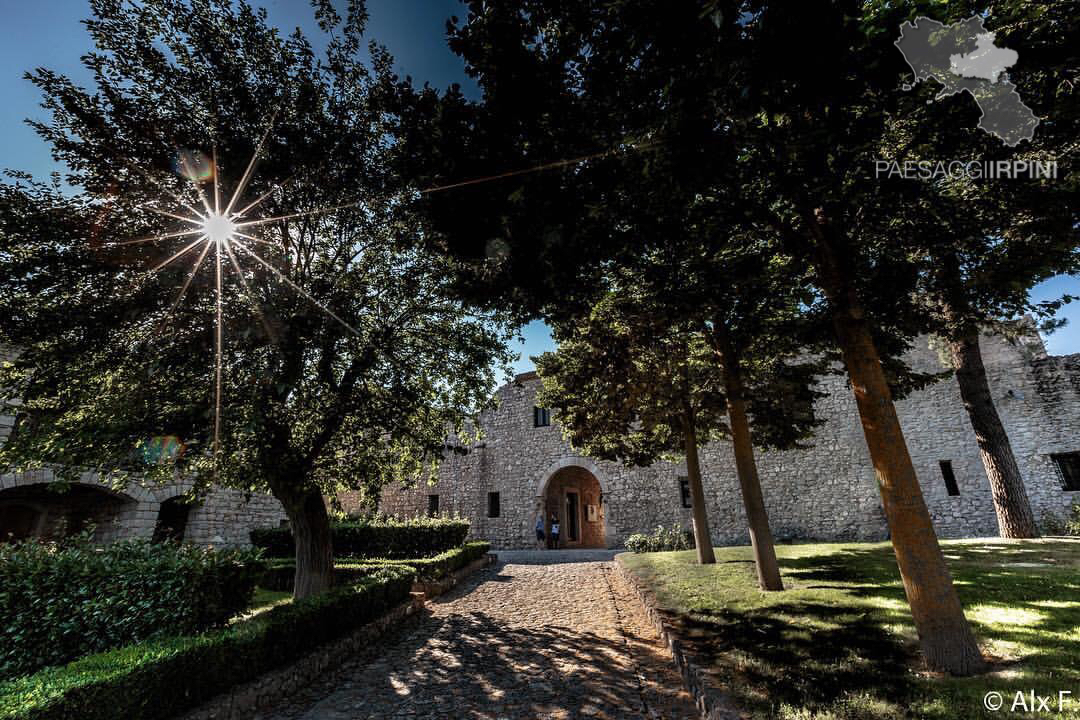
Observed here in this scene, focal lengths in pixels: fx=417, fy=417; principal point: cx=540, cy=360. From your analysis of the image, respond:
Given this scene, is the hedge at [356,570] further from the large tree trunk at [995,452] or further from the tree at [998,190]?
the large tree trunk at [995,452]

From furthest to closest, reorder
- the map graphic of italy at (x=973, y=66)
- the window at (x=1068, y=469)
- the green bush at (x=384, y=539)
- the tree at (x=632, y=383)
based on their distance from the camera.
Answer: the green bush at (x=384, y=539)
the window at (x=1068, y=469)
the tree at (x=632, y=383)
the map graphic of italy at (x=973, y=66)

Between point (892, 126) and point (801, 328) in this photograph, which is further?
point (801, 328)

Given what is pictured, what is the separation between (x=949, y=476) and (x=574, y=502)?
49.9 ft

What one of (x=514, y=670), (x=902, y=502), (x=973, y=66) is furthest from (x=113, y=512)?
(x=973, y=66)

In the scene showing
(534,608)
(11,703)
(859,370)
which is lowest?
(534,608)

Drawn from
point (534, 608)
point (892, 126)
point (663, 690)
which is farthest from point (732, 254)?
point (534, 608)

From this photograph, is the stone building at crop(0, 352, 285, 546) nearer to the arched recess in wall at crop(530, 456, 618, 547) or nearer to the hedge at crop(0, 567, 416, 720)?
the hedge at crop(0, 567, 416, 720)

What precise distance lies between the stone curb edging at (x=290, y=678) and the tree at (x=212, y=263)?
138cm

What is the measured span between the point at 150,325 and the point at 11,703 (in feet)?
15.3

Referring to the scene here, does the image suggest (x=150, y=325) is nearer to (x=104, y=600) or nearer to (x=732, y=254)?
(x=104, y=600)

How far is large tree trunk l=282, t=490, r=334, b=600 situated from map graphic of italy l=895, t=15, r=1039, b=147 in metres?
9.17

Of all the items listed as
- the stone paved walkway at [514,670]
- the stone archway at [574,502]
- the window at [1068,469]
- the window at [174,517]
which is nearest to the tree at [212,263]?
the stone paved walkway at [514,670]

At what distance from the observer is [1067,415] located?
41.9 ft

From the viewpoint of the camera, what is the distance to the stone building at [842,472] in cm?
1298
